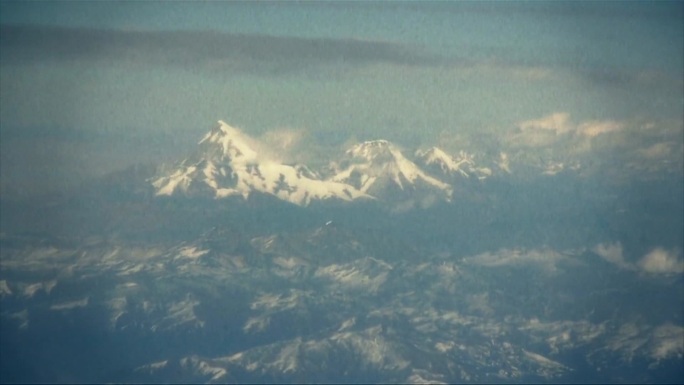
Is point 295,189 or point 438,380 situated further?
point 295,189

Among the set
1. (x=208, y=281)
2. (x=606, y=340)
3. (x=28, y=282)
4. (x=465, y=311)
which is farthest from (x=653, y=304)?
(x=28, y=282)

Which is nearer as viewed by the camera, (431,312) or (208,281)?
(431,312)

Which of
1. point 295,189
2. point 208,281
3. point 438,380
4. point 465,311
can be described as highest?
point 295,189

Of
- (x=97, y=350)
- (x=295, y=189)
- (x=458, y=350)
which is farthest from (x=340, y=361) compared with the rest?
(x=97, y=350)

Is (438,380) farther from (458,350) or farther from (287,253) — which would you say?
(287,253)

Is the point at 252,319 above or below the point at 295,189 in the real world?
below

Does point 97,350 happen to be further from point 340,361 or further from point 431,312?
point 431,312

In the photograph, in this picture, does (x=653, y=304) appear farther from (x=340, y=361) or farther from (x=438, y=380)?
(x=340, y=361)

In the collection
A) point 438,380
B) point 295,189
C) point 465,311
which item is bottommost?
point 438,380

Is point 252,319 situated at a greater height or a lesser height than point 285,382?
greater
